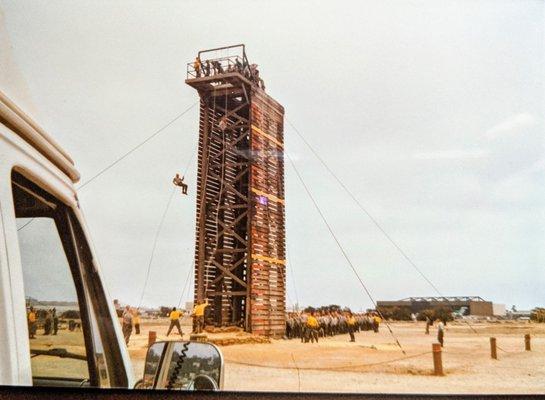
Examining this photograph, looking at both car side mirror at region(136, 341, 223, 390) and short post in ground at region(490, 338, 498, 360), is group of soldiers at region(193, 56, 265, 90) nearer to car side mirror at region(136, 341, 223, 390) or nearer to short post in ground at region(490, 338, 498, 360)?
car side mirror at region(136, 341, 223, 390)

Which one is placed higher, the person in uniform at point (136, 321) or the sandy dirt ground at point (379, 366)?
the person in uniform at point (136, 321)

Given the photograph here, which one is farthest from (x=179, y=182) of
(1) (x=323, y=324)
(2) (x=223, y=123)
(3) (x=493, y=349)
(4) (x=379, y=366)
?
(3) (x=493, y=349)

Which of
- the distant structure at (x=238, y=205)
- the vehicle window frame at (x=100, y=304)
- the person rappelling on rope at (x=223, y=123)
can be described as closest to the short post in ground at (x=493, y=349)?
the distant structure at (x=238, y=205)

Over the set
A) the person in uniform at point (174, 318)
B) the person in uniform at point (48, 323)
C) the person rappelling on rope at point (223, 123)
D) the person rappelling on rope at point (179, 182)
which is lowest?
the person in uniform at point (174, 318)

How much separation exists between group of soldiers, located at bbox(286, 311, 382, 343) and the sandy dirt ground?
1.11ft

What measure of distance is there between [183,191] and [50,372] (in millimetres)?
5092

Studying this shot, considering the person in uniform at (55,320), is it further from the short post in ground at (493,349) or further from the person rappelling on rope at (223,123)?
the short post in ground at (493,349)

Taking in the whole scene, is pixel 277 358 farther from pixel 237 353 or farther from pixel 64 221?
pixel 64 221

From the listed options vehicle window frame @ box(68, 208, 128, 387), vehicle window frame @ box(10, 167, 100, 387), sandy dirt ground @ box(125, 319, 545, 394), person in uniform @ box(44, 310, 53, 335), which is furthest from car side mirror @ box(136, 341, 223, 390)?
sandy dirt ground @ box(125, 319, 545, 394)

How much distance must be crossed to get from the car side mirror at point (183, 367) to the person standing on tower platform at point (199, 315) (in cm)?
804

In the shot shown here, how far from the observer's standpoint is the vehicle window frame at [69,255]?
1.37m

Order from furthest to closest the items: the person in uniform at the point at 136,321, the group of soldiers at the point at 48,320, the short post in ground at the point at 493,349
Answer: the short post in ground at the point at 493,349 < the person in uniform at the point at 136,321 < the group of soldiers at the point at 48,320

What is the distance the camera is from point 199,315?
33.1ft

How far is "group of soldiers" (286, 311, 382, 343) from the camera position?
10.2m
